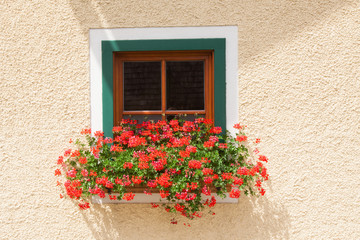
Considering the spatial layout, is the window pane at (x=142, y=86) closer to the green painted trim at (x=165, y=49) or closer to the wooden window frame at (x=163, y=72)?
the wooden window frame at (x=163, y=72)

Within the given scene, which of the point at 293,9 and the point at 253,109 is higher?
the point at 293,9

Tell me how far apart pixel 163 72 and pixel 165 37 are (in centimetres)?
32

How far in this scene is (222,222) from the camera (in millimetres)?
2406

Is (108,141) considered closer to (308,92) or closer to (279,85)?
(279,85)

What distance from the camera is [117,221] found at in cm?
244

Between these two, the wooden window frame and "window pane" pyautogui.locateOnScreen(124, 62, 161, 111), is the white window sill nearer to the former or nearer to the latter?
the wooden window frame

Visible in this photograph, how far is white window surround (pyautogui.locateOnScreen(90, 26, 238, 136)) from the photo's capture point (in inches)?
94.7

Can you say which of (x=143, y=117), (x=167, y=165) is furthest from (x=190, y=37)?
(x=167, y=165)

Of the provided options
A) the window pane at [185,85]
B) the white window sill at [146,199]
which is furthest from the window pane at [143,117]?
the white window sill at [146,199]

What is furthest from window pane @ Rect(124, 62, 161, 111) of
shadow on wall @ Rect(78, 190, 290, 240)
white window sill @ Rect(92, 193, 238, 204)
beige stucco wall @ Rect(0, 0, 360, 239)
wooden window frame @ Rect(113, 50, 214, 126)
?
shadow on wall @ Rect(78, 190, 290, 240)

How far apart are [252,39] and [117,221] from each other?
2080mm

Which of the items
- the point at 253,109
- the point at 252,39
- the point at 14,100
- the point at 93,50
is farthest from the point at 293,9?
the point at 14,100

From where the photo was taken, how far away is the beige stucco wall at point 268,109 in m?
2.38

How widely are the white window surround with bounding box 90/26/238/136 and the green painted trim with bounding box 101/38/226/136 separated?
42mm
